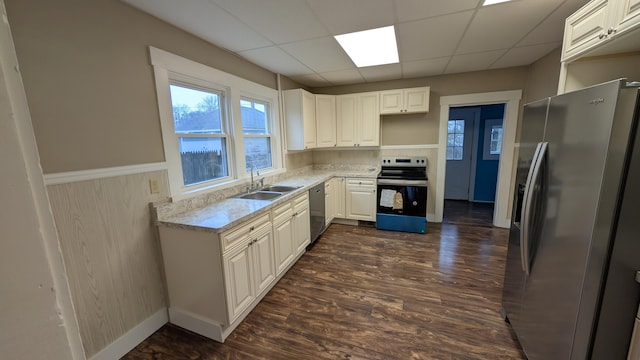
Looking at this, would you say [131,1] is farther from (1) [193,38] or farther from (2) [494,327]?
(2) [494,327]

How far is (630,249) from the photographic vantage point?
106 cm

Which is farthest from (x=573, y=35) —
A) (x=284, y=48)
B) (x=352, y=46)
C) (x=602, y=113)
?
(x=284, y=48)

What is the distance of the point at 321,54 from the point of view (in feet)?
9.26

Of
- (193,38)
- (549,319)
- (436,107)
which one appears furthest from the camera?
(436,107)

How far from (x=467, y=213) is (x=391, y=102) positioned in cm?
260

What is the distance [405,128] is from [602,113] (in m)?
3.20

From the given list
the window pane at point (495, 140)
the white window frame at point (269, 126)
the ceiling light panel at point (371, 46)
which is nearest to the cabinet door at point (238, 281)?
the white window frame at point (269, 126)

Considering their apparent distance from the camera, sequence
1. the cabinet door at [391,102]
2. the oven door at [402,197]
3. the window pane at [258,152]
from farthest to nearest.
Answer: the cabinet door at [391,102], the oven door at [402,197], the window pane at [258,152]

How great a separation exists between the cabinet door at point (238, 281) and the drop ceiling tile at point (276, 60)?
6.58ft

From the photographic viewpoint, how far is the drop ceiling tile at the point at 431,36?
2.11 m

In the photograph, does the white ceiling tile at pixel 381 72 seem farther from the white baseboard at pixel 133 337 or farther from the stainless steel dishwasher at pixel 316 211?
the white baseboard at pixel 133 337

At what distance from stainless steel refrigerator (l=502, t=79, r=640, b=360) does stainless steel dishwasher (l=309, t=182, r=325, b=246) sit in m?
2.23

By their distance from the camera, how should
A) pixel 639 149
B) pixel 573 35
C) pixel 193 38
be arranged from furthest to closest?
1. pixel 193 38
2. pixel 573 35
3. pixel 639 149

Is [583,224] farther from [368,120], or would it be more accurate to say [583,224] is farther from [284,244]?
[368,120]
